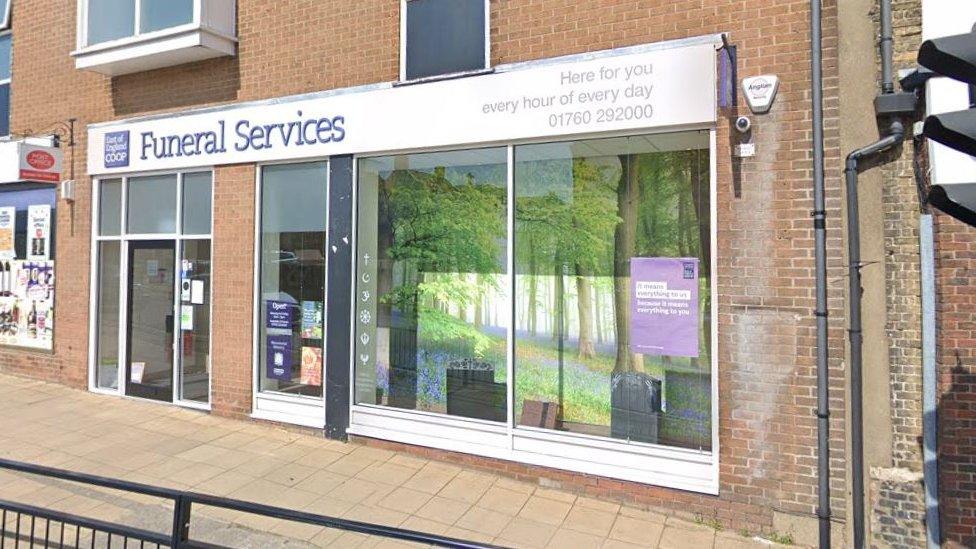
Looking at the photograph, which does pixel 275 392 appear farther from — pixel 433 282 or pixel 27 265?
pixel 27 265

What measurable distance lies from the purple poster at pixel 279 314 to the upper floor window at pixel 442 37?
3.09 metres

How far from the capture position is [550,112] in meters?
5.63

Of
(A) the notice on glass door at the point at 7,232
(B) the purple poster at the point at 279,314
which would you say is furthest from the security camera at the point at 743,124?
(A) the notice on glass door at the point at 7,232

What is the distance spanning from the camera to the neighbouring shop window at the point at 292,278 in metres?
7.02

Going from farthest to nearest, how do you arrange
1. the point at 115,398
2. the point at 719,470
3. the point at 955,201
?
the point at 115,398 → the point at 719,470 → the point at 955,201

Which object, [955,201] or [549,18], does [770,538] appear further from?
[549,18]

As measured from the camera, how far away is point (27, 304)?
923cm

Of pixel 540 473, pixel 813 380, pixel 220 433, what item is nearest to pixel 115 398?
pixel 220 433

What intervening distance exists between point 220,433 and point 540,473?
382 centimetres

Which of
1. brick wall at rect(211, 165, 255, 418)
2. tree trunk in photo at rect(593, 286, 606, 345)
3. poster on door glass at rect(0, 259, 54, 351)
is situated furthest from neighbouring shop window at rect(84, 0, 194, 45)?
tree trunk in photo at rect(593, 286, 606, 345)

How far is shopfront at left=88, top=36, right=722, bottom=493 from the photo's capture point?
5.36 m

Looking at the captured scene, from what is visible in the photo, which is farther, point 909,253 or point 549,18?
point 549,18

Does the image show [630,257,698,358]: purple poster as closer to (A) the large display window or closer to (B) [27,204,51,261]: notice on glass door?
(A) the large display window

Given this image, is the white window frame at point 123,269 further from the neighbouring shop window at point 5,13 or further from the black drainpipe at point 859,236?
the black drainpipe at point 859,236
